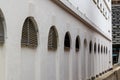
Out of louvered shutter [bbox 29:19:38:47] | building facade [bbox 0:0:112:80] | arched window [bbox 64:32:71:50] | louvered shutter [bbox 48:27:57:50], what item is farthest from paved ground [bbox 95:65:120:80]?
louvered shutter [bbox 29:19:38:47]

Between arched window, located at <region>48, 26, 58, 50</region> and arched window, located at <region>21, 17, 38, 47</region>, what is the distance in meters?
2.02

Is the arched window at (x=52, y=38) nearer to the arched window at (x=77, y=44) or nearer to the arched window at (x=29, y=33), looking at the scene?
the arched window at (x=29, y=33)

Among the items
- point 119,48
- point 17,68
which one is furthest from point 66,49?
point 119,48

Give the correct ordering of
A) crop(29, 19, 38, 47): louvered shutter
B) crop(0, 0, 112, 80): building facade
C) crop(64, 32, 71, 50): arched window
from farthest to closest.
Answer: crop(64, 32, 71, 50): arched window
crop(29, 19, 38, 47): louvered shutter
crop(0, 0, 112, 80): building facade

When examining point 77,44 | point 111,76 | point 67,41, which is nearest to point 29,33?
point 67,41

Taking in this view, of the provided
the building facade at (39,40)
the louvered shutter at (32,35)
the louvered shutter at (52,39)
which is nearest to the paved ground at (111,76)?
the building facade at (39,40)

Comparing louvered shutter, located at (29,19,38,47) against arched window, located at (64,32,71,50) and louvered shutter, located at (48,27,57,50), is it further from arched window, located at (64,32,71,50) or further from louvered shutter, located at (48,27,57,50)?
arched window, located at (64,32,71,50)

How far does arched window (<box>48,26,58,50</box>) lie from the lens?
520 inches

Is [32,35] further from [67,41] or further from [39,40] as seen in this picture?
[67,41]

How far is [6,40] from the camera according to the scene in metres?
8.43

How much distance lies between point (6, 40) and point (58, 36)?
5985 mm

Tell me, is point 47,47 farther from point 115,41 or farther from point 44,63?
point 115,41

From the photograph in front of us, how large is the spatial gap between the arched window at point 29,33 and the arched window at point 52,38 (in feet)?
6.63

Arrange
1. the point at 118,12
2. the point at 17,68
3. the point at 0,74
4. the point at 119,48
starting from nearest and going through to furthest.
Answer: the point at 0,74
the point at 17,68
the point at 118,12
the point at 119,48
